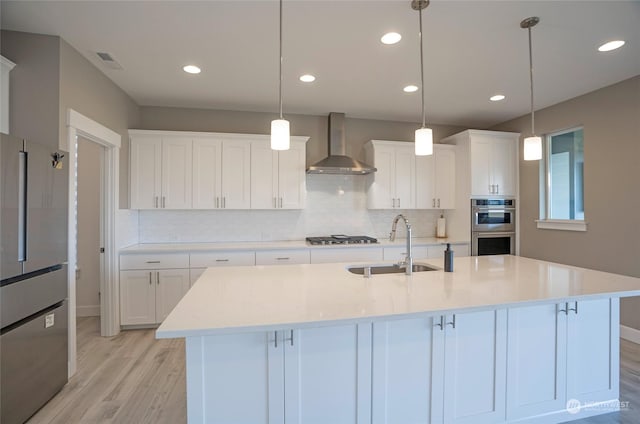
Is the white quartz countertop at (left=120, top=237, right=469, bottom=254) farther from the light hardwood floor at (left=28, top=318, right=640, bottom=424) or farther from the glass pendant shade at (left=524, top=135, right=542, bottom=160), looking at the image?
the glass pendant shade at (left=524, top=135, right=542, bottom=160)

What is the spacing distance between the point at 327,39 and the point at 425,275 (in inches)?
76.4

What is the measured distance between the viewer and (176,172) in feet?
12.8

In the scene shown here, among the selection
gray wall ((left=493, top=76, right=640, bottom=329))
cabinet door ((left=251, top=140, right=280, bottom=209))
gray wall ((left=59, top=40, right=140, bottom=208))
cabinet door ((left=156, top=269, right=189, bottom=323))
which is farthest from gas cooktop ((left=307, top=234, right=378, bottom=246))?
gray wall ((left=493, top=76, right=640, bottom=329))

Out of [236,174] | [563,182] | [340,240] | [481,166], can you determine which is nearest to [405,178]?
Answer: [481,166]

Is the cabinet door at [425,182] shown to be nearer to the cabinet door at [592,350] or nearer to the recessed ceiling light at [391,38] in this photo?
the recessed ceiling light at [391,38]

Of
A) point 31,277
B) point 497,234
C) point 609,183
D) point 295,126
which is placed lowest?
point 31,277

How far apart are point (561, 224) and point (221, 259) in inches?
163

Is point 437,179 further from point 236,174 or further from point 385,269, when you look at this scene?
point 236,174

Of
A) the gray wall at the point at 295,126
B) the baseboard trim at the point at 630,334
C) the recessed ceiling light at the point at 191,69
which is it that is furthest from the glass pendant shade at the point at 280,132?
the baseboard trim at the point at 630,334

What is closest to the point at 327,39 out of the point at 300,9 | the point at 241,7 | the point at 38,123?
the point at 300,9

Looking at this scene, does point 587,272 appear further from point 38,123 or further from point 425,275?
point 38,123

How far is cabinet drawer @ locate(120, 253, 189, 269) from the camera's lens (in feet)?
11.6

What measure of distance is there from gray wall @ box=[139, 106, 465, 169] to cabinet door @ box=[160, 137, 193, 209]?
0.39 m

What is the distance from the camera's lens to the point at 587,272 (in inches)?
91.1
